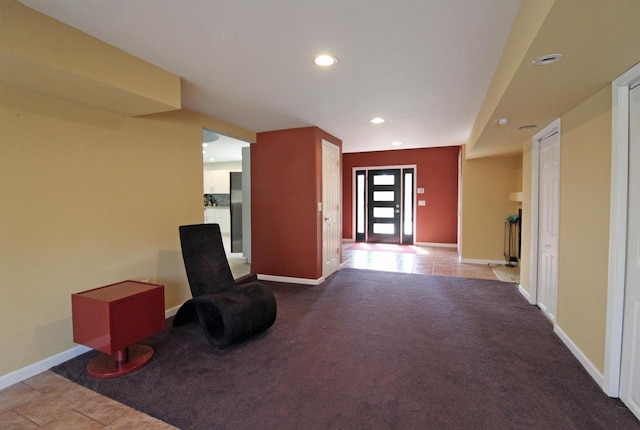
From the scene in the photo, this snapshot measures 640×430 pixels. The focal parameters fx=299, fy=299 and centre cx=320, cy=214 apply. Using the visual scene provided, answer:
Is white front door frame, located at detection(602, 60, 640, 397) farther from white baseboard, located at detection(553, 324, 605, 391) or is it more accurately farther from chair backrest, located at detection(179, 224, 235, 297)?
chair backrest, located at detection(179, 224, 235, 297)

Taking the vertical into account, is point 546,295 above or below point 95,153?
below

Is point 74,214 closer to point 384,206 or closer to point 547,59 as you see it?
point 547,59

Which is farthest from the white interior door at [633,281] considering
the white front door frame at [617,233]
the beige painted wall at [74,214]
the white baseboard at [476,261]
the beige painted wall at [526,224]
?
the white baseboard at [476,261]

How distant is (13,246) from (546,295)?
4916 millimetres

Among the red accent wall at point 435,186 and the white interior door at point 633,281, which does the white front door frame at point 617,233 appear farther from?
the red accent wall at point 435,186

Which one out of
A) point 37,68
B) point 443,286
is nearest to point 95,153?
point 37,68

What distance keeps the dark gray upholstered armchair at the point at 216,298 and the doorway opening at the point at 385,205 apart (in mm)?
5663

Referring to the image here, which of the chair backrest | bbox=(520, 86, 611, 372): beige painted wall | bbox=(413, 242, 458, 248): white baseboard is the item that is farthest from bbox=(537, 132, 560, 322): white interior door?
bbox=(413, 242, 458, 248): white baseboard

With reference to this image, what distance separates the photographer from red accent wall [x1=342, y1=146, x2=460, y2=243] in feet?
24.9

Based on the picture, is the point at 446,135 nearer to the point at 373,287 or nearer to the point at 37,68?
the point at 373,287

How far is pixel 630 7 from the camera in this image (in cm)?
120

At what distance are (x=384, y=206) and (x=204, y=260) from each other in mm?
6014

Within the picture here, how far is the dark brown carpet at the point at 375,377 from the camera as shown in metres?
1.79

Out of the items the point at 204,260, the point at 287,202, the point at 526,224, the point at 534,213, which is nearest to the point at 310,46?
the point at 204,260
